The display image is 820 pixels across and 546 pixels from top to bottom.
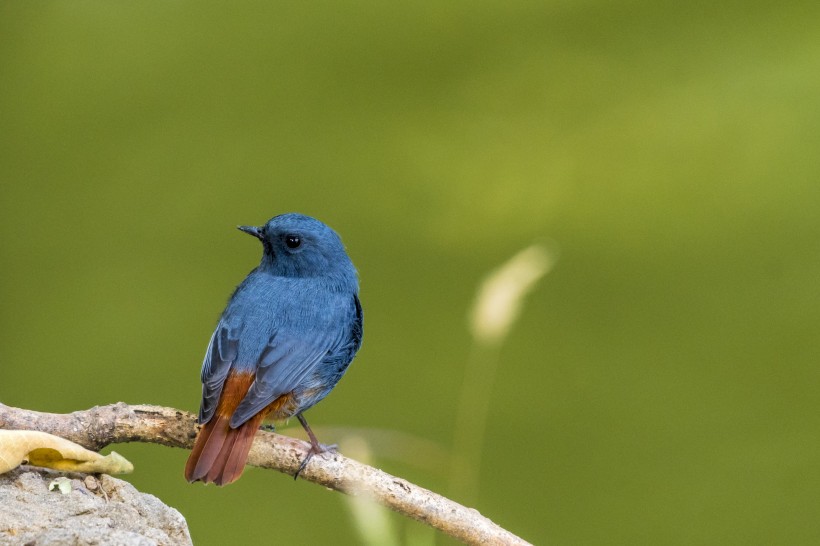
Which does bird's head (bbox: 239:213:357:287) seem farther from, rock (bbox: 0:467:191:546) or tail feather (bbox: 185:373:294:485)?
rock (bbox: 0:467:191:546)

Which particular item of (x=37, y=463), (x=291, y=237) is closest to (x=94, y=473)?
(x=37, y=463)

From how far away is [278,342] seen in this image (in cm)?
242

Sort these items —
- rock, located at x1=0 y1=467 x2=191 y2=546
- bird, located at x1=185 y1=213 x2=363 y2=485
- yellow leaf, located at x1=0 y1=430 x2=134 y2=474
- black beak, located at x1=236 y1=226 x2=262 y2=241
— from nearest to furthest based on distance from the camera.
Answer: rock, located at x1=0 y1=467 x2=191 y2=546
yellow leaf, located at x1=0 y1=430 x2=134 y2=474
bird, located at x1=185 y1=213 x2=363 y2=485
black beak, located at x1=236 y1=226 x2=262 y2=241

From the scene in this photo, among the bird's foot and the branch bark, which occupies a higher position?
the bird's foot

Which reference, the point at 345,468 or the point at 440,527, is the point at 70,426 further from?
the point at 440,527

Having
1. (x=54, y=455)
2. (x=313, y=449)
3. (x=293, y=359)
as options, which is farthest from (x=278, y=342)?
(x=54, y=455)

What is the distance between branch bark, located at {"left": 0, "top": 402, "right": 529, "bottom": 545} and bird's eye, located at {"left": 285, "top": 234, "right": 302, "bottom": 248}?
0.46 metres

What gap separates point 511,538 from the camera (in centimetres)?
225

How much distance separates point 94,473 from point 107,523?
231 millimetres

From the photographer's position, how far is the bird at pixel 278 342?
227cm

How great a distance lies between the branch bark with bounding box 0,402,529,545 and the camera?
2.24 meters

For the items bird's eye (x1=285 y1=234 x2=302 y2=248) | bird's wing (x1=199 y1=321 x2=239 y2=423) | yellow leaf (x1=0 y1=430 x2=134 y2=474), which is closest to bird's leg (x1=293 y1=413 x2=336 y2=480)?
bird's wing (x1=199 y1=321 x2=239 y2=423)

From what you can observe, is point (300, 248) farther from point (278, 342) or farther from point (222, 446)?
point (222, 446)

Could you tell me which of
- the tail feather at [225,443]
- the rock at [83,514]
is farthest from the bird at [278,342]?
the rock at [83,514]
